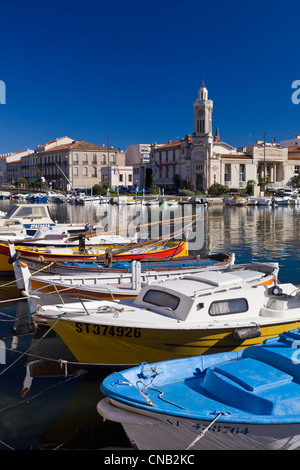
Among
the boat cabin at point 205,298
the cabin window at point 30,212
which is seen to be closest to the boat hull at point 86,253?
the cabin window at point 30,212

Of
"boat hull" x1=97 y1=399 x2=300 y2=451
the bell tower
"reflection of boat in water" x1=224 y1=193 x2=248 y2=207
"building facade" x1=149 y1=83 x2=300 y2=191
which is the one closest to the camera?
"boat hull" x1=97 y1=399 x2=300 y2=451

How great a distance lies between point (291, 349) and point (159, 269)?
907 centimetres

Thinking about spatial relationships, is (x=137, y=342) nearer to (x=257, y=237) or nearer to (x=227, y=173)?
(x=257, y=237)

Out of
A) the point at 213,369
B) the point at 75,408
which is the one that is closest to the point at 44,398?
the point at 75,408

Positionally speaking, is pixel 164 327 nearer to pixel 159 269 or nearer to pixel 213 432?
pixel 213 432

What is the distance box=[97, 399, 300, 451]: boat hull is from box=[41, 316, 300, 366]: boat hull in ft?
9.88

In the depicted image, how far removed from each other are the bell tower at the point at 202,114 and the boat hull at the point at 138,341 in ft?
334

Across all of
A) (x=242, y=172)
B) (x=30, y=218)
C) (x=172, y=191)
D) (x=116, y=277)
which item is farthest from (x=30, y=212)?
(x=242, y=172)

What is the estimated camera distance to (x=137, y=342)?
10.5 m

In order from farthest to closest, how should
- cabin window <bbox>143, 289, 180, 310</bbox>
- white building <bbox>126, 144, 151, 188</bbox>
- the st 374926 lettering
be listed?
1. white building <bbox>126, 144, 151, 188</bbox>
2. cabin window <bbox>143, 289, 180, 310</bbox>
3. the st 374926 lettering

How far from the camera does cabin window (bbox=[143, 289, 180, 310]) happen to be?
1100 cm

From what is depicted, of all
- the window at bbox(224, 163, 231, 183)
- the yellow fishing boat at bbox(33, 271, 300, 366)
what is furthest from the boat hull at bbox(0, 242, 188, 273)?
the window at bbox(224, 163, 231, 183)

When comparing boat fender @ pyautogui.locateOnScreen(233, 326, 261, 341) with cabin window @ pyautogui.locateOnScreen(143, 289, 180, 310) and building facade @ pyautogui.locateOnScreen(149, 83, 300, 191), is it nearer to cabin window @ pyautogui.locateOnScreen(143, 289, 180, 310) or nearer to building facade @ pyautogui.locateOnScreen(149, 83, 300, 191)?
cabin window @ pyautogui.locateOnScreen(143, 289, 180, 310)

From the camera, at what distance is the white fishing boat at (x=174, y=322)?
34.0 ft
